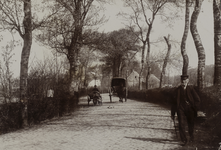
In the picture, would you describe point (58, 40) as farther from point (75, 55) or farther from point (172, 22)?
point (172, 22)

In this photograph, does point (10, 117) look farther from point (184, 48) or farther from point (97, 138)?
point (184, 48)

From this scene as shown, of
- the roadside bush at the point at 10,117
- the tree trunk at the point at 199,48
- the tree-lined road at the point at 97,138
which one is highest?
Answer: the tree trunk at the point at 199,48

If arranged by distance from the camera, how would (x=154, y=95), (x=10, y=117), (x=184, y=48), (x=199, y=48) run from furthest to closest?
1. (x=154, y=95)
2. (x=184, y=48)
3. (x=199, y=48)
4. (x=10, y=117)

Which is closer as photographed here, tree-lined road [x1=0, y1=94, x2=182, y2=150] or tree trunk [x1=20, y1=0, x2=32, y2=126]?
tree-lined road [x1=0, y1=94, x2=182, y2=150]

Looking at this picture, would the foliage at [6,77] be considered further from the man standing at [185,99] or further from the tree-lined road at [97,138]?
the man standing at [185,99]

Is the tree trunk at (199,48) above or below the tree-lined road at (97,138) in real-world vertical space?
above

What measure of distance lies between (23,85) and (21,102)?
70 centimetres

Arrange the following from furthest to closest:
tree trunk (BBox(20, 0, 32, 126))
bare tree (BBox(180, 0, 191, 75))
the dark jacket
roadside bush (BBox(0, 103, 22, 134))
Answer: bare tree (BBox(180, 0, 191, 75)) → tree trunk (BBox(20, 0, 32, 126)) → roadside bush (BBox(0, 103, 22, 134)) → the dark jacket

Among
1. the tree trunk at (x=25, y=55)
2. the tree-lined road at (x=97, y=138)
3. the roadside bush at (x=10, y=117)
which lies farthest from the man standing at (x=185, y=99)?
the roadside bush at (x=10, y=117)

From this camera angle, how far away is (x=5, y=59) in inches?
414

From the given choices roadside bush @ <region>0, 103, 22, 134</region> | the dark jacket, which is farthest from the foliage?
the dark jacket

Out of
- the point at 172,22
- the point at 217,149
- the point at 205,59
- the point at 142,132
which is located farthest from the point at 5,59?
the point at 172,22

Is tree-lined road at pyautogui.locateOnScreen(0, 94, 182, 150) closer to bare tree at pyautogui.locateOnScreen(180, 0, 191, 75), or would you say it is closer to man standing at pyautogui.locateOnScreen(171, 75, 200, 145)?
man standing at pyautogui.locateOnScreen(171, 75, 200, 145)

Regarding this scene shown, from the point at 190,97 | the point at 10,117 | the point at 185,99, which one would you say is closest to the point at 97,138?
the point at 185,99
